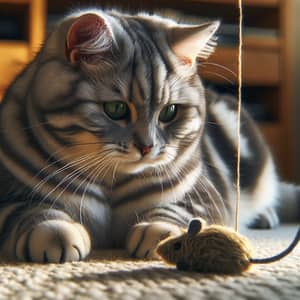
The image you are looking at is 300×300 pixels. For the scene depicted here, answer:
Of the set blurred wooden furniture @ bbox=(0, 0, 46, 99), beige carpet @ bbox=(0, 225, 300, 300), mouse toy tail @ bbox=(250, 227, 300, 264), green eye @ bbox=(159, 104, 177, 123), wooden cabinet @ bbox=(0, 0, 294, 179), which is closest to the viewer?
beige carpet @ bbox=(0, 225, 300, 300)

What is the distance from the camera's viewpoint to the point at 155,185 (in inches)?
44.5

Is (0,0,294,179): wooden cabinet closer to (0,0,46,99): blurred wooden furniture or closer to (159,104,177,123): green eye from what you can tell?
(0,0,46,99): blurred wooden furniture

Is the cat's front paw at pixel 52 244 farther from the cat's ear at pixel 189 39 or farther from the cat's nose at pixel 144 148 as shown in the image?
the cat's ear at pixel 189 39

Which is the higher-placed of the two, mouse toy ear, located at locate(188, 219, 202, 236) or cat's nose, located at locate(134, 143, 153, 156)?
cat's nose, located at locate(134, 143, 153, 156)

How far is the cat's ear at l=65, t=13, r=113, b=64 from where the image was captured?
3.22ft

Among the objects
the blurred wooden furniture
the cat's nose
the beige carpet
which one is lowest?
the beige carpet

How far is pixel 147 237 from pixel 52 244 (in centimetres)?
17

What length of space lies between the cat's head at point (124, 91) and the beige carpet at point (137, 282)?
0.20 metres

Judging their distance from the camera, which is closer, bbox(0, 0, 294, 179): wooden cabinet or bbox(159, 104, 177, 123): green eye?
bbox(159, 104, 177, 123): green eye

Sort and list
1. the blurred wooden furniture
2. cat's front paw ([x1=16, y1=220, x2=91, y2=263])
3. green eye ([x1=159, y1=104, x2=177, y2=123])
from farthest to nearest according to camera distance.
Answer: the blurred wooden furniture
green eye ([x1=159, y1=104, x2=177, y2=123])
cat's front paw ([x1=16, y1=220, x2=91, y2=263])

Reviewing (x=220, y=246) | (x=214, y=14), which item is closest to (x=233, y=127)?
(x=220, y=246)

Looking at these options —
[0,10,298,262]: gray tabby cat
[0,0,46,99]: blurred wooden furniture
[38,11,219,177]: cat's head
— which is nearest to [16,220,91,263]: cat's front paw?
[0,10,298,262]: gray tabby cat

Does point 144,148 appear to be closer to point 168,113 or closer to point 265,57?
point 168,113

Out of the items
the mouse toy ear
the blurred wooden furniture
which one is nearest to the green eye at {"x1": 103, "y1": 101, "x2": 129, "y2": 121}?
the mouse toy ear
